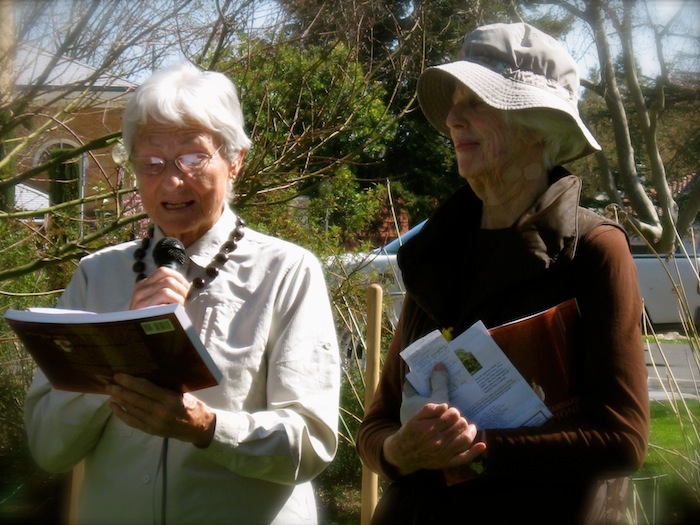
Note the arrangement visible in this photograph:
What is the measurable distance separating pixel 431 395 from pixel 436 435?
123 millimetres

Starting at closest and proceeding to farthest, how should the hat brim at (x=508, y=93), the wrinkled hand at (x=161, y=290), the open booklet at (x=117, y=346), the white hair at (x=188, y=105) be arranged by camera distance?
the open booklet at (x=117, y=346), the wrinkled hand at (x=161, y=290), the hat brim at (x=508, y=93), the white hair at (x=188, y=105)

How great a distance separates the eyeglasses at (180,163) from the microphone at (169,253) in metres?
0.20

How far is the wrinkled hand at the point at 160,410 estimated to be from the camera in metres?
1.96

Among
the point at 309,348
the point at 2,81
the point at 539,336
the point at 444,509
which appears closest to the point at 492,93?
the point at 539,336

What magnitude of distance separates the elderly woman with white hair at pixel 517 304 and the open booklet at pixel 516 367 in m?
0.01

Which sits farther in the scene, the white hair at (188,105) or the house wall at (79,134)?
the house wall at (79,134)

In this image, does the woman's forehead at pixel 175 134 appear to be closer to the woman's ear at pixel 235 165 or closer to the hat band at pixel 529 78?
the woman's ear at pixel 235 165

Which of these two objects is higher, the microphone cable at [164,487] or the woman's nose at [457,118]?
the woman's nose at [457,118]

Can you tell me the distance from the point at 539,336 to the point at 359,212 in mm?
4612

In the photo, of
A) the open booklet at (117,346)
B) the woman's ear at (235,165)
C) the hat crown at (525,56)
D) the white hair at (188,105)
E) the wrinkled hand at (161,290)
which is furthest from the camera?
the woman's ear at (235,165)

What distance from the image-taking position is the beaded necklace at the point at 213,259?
94.5 inches

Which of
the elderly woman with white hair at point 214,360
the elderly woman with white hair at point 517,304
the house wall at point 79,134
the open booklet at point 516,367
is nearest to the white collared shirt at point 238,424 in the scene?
the elderly woman with white hair at point 214,360

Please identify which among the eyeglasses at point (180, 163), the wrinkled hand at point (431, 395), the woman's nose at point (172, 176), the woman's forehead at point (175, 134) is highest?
the woman's forehead at point (175, 134)

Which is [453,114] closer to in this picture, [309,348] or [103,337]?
[309,348]
